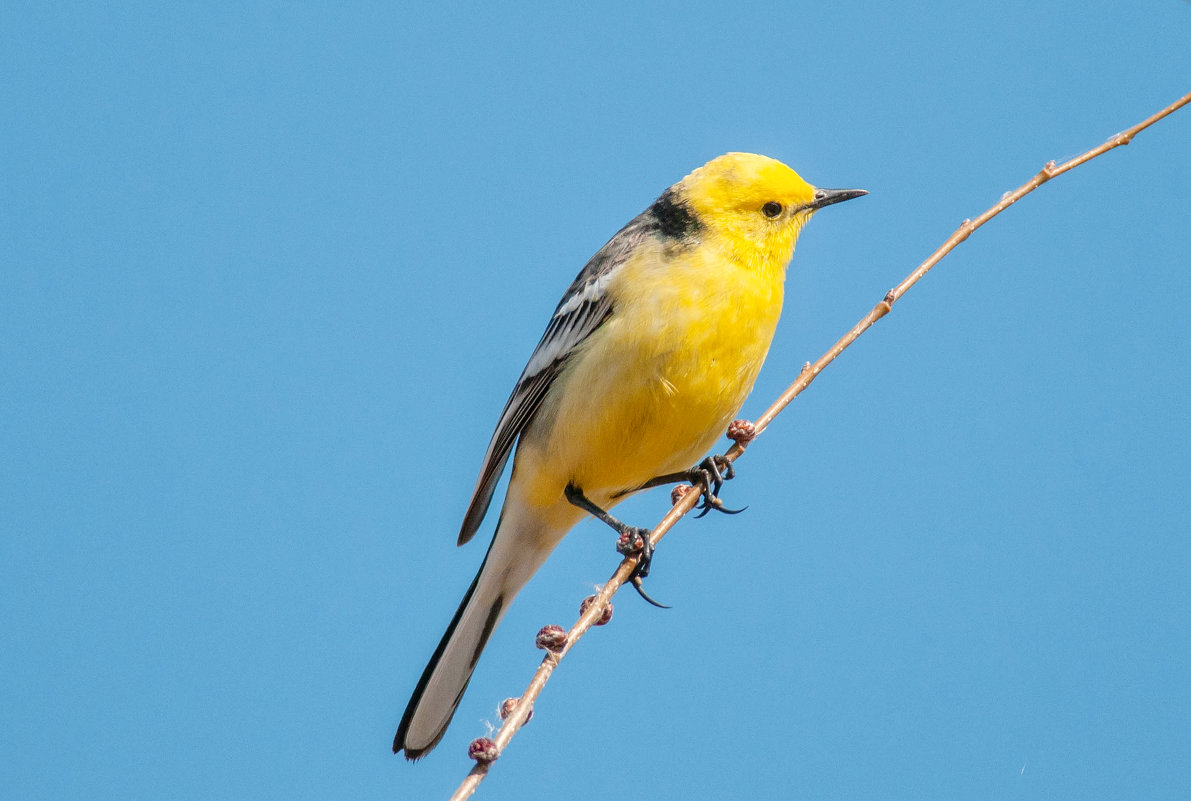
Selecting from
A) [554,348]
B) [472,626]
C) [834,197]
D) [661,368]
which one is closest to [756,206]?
[834,197]

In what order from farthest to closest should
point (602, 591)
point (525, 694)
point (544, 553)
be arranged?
point (544, 553) → point (602, 591) → point (525, 694)

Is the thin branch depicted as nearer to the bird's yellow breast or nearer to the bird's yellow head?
the bird's yellow breast

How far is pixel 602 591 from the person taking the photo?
126 inches

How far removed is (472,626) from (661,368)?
1654 mm

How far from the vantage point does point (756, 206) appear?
5.14 metres

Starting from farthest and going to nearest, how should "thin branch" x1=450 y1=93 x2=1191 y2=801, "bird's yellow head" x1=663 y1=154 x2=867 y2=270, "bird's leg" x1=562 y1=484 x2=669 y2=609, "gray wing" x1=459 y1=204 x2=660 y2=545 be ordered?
"gray wing" x1=459 y1=204 x2=660 y2=545
"bird's yellow head" x1=663 y1=154 x2=867 y2=270
"bird's leg" x1=562 y1=484 x2=669 y2=609
"thin branch" x1=450 y1=93 x2=1191 y2=801

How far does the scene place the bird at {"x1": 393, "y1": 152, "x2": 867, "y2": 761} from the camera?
15.5ft

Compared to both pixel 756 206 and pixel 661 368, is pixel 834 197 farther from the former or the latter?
pixel 661 368

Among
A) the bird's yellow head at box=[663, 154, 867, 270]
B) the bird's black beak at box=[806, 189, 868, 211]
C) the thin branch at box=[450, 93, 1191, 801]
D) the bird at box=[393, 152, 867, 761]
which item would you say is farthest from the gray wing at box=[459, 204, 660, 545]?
the thin branch at box=[450, 93, 1191, 801]

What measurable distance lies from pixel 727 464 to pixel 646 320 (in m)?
0.91

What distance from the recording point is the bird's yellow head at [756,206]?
16.6 ft

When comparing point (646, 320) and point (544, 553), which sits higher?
point (646, 320)

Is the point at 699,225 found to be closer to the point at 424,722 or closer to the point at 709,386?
the point at 709,386

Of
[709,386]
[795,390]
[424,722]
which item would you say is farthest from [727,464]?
[424,722]
